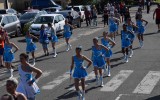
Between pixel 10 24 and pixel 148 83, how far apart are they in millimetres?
17591

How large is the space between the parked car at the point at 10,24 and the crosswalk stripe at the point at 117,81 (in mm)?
14802

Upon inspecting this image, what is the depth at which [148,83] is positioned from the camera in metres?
14.3

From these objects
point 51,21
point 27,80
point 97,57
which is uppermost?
point 27,80

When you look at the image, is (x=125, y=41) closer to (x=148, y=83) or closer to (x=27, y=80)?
(x=148, y=83)

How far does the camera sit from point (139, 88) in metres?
13.6

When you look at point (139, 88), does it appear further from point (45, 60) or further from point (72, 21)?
point (72, 21)

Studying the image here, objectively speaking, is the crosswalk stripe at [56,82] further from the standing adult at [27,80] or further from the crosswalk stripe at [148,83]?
the standing adult at [27,80]

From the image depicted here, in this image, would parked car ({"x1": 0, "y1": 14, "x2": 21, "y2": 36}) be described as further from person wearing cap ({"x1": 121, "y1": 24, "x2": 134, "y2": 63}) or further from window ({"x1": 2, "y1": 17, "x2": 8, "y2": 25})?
person wearing cap ({"x1": 121, "y1": 24, "x2": 134, "y2": 63})

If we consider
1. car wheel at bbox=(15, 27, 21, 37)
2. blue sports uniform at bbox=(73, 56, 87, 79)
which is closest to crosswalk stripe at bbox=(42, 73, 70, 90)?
blue sports uniform at bbox=(73, 56, 87, 79)

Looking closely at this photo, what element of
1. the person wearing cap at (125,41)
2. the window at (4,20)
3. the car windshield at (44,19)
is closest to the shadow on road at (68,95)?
the person wearing cap at (125,41)

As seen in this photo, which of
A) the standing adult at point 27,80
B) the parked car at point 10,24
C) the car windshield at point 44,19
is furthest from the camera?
the car windshield at point 44,19

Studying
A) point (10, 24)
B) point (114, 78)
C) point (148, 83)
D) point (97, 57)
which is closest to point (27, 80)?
point (97, 57)

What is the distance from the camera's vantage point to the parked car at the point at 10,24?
2922 cm

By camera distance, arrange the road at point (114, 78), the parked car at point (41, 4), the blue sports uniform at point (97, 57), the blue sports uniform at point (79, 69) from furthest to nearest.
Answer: the parked car at point (41, 4) → the blue sports uniform at point (97, 57) → the road at point (114, 78) → the blue sports uniform at point (79, 69)
